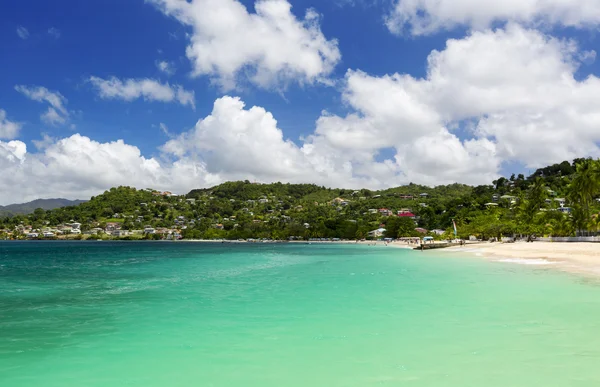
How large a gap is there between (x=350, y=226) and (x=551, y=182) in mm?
79491

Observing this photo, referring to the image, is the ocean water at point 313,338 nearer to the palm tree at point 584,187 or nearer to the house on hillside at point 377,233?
the palm tree at point 584,187

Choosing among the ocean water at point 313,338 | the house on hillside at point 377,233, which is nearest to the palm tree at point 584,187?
the ocean water at point 313,338

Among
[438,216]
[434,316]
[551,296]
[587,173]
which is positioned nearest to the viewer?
[434,316]

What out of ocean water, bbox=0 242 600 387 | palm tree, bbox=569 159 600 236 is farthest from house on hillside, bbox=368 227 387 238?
ocean water, bbox=0 242 600 387

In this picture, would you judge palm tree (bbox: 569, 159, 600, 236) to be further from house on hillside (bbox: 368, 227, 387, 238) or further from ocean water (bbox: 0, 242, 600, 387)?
house on hillside (bbox: 368, 227, 387, 238)

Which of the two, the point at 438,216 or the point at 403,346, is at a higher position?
the point at 438,216

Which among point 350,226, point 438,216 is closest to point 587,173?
point 438,216

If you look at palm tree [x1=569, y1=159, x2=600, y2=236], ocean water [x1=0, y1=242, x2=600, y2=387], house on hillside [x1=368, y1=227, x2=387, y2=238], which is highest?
palm tree [x1=569, y1=159, x2=600, y2=236]

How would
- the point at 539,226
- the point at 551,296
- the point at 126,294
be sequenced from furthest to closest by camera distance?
the point at 539,226 < the point at 126,294 < the point at 551,296

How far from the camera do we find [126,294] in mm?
23297

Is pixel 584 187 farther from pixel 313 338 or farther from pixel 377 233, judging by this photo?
pixel 377 233

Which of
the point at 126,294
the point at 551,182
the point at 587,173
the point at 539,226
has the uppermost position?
A: the point at 551,182

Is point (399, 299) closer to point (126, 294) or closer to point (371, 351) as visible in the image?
point (371, 351)

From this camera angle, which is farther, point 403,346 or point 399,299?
point 399,299
